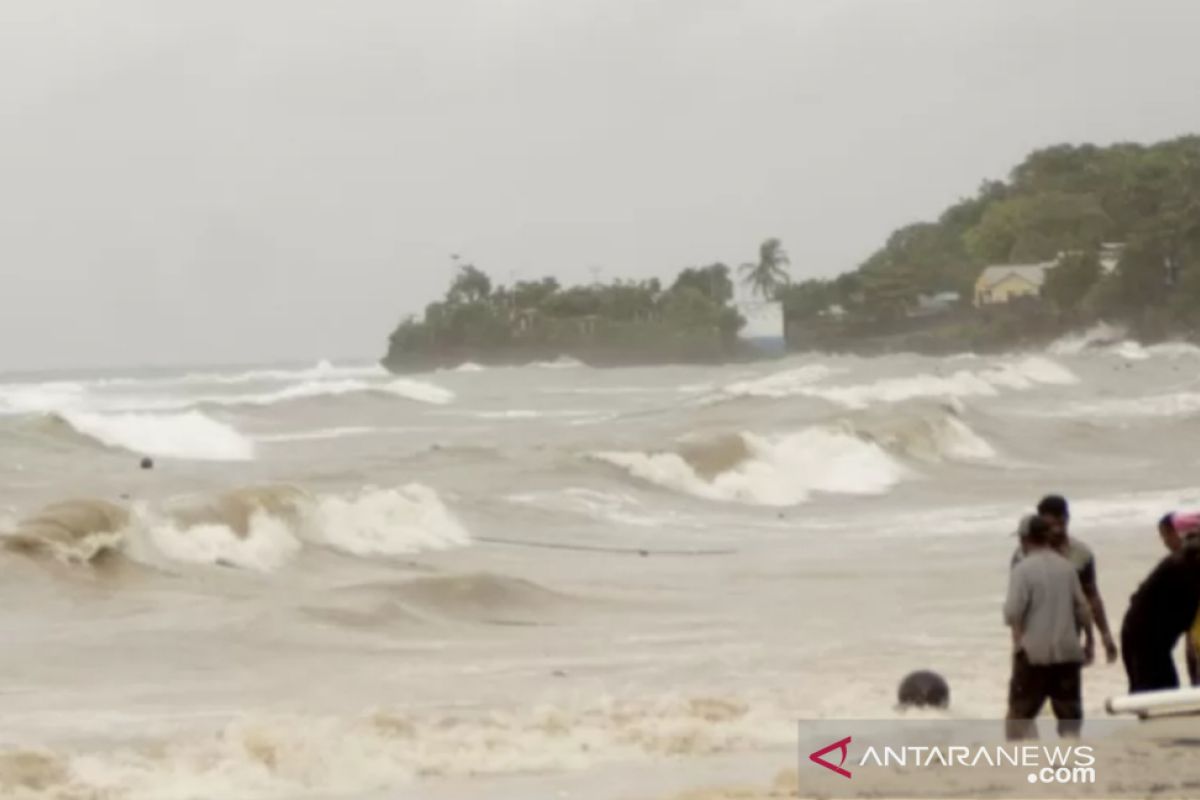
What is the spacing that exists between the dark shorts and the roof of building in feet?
380

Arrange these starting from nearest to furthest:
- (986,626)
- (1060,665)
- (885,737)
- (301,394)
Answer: (1060,665) → (885,737) → (986,626) → (301,394)

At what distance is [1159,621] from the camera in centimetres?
770

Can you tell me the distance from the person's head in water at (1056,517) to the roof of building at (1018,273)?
379 ft

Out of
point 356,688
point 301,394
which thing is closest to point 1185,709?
point 356,688

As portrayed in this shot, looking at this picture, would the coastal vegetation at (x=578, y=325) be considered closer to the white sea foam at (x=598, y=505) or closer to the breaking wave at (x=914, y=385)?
the breaking wave at (x=914, y=385)

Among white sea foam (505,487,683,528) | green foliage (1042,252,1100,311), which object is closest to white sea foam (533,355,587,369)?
green foliage (1042,252,1100,311)

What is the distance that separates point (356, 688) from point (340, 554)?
27.3ft

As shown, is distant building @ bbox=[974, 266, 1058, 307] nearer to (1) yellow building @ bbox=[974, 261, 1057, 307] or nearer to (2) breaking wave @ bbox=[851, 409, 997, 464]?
(1) yellow building @ bbox=[974, 261, 1057, 307]

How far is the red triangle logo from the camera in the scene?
8.08 meters

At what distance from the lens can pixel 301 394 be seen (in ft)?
198

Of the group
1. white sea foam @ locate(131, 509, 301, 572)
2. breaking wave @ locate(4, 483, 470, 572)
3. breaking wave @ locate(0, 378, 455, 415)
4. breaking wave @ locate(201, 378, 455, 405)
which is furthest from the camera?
breaking wave @ locate(0, 378, 455, 415)

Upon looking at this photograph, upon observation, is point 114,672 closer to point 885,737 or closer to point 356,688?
point 356,688

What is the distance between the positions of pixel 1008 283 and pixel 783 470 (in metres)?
97.8

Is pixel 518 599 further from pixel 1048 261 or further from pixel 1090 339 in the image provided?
pixel 1048 261
